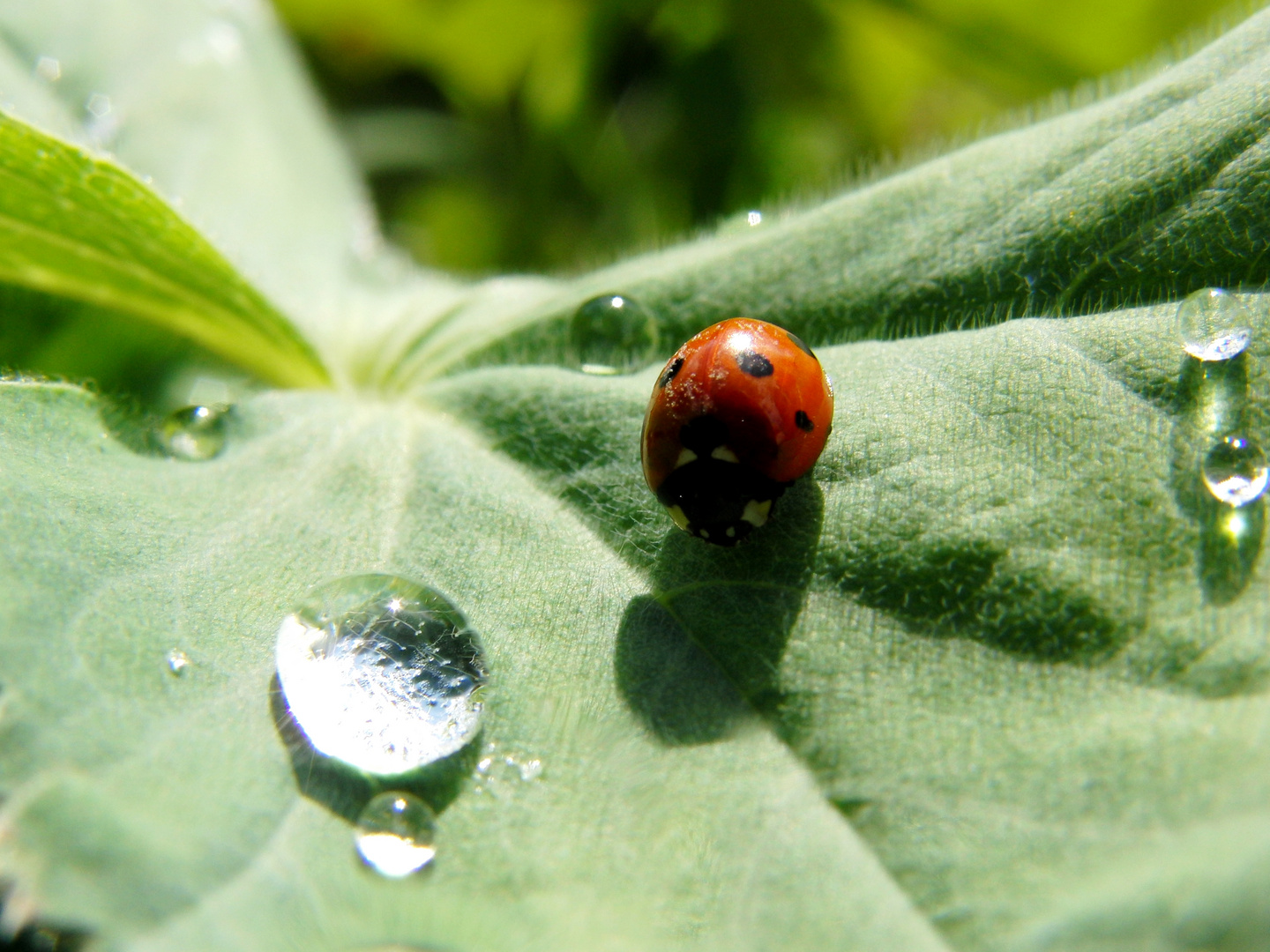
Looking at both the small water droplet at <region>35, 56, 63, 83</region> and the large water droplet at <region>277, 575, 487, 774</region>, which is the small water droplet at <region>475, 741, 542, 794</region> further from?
the small water droplet at <region>35, 56, 63, 83</region>

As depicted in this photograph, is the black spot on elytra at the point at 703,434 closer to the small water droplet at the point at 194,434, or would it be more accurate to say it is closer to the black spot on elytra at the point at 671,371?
the black spot on elytra at the point at 671,371

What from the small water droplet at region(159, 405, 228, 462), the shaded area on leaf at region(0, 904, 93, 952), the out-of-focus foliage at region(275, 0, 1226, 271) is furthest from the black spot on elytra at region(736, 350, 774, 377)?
the out-of-focus foliage at region(275, 0, 1226, 271)

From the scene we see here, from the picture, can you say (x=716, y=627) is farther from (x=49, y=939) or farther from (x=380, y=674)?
(x=49, y=939)

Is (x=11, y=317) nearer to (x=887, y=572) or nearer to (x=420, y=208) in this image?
(x=887, y=572)

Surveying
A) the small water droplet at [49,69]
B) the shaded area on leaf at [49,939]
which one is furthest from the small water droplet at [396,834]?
the small water droplet at [49,69]

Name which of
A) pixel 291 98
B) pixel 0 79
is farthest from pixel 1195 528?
pixel 291 98
